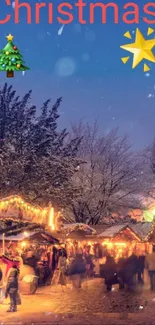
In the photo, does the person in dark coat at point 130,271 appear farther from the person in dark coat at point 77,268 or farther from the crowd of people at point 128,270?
the person in dark coat at point 77,268

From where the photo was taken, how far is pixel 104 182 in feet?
103

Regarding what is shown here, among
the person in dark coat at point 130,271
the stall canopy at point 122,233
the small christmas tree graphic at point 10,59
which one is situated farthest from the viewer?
the stall canopy at point 122,233

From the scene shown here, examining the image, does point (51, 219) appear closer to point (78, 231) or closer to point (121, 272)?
point (121, 272)

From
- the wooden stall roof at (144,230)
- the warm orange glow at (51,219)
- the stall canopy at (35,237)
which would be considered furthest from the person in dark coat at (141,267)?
the warm orange glow at (51,219)

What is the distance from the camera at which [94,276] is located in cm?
2436

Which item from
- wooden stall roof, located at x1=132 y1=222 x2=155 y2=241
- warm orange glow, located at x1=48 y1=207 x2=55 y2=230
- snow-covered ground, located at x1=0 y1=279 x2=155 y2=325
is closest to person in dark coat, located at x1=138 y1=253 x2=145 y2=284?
wooden stall roof, located at x1=132 y1=222 x2=155 y2=241

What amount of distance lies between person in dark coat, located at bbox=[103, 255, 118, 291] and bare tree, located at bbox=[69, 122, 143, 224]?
10.3m

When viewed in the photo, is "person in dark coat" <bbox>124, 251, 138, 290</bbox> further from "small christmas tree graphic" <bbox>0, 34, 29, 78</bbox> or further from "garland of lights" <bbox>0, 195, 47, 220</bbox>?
"small christmas tree graphic" <bbox>0, 34, 29, 78</bbox>

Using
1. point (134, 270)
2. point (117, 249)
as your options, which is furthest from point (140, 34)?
point (117, 249)

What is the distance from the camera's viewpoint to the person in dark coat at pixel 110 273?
19.1 metres

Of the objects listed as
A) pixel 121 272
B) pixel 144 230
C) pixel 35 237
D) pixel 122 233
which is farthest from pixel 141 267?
pixel 35 237

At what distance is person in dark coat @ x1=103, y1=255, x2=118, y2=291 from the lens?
62.7ft

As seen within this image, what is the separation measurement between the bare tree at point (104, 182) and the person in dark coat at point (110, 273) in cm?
1027

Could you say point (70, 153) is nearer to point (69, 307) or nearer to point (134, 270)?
point (134, 270)
